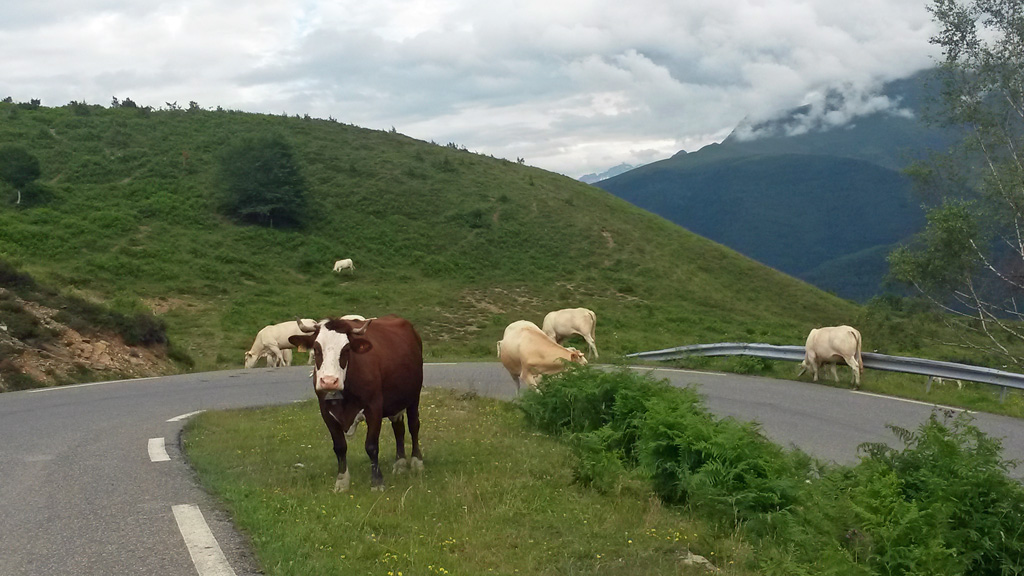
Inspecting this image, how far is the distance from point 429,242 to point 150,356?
3151 centimetres

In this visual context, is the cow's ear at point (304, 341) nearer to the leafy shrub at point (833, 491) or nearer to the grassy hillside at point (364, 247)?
the leafy shrub at point (833, 491)

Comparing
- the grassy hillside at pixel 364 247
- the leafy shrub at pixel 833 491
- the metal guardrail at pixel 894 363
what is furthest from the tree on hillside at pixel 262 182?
the leafy shrub at pixel 833 491

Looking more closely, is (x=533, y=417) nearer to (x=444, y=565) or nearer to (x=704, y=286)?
(x=444, y=565)

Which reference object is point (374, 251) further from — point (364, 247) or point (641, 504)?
point (641, 504)

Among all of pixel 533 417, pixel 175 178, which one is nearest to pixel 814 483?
pixel 533 417

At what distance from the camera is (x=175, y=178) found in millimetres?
53938

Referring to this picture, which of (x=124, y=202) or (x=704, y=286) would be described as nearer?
(x=124, y=202)

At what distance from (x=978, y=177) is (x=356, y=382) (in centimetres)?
1836

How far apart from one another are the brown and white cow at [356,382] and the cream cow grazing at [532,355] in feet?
13.7

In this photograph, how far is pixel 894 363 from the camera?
16.9 meters

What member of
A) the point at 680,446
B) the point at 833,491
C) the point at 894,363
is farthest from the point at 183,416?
the point at 894,363

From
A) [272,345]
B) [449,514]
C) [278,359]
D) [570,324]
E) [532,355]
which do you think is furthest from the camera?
[570,324]

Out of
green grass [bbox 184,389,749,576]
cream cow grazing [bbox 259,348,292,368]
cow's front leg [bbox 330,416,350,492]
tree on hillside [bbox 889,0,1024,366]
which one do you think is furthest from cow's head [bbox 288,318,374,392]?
cream cow grazing [bbox 259,348,292,368]

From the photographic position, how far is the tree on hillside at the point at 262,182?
166 ft
